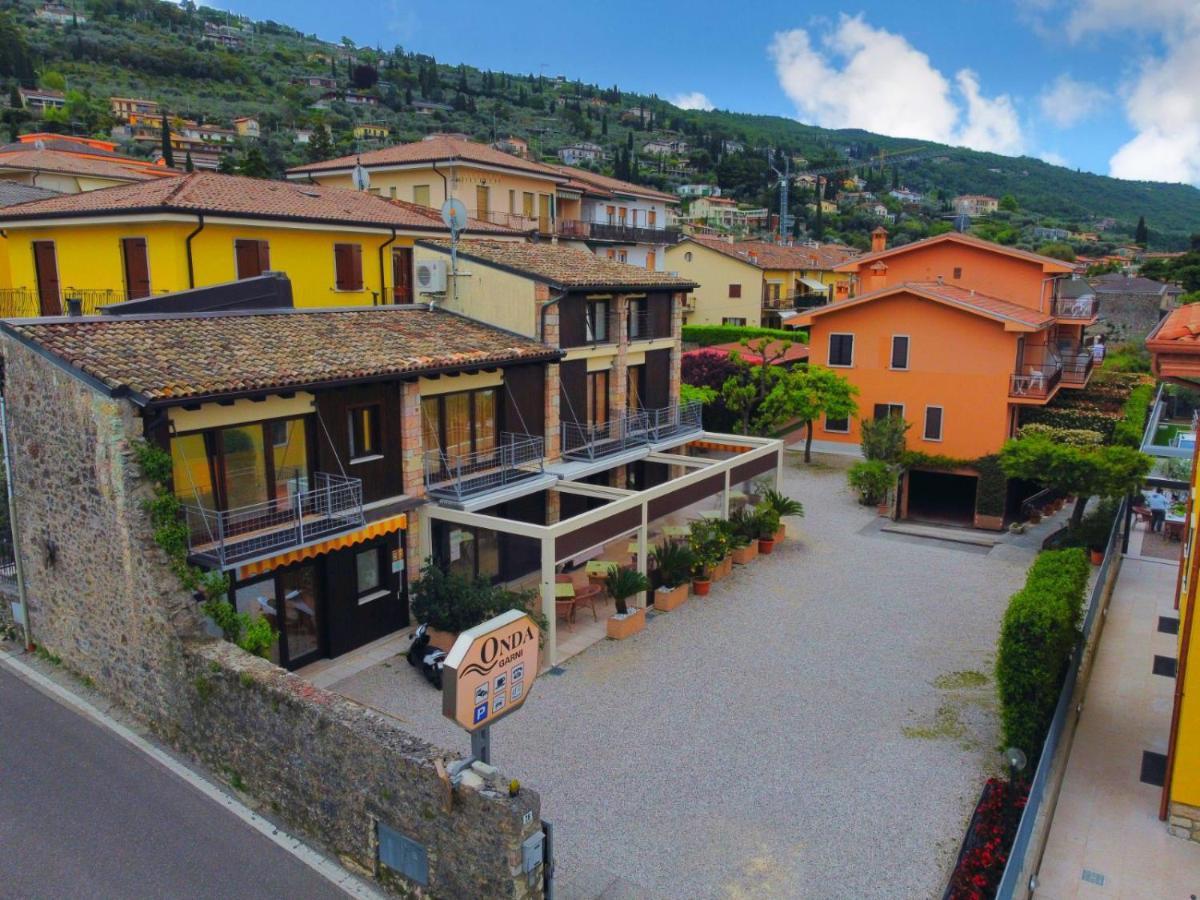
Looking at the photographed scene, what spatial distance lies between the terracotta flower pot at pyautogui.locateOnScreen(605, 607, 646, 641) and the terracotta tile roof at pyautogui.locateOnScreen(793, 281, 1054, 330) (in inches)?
860

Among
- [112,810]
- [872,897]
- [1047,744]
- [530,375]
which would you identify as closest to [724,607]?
[530,375]

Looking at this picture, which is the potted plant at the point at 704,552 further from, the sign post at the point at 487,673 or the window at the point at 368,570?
the sign post at the point at 487,673

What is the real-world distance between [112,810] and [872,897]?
Answer: 10.7 meters

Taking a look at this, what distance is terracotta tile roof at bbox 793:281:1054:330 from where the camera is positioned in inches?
1342

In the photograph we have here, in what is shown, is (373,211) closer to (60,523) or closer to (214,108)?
(60,523)

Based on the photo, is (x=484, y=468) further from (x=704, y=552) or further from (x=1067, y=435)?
(x=1067, y=435)

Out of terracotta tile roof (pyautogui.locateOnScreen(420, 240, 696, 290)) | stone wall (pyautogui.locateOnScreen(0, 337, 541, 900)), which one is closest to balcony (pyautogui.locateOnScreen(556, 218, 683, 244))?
terracotta tile roof (pyautogui.locateOnScreen(420, 240, 696, 290))

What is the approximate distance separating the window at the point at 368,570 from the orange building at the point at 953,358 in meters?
22.8

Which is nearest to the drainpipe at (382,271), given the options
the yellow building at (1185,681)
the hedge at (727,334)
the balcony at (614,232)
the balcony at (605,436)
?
the balcony at (605,436)

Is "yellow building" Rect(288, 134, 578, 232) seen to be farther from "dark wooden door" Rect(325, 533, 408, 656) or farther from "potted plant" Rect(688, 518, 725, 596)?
"dark wooden door" Rect(325, 533, 408, 656)

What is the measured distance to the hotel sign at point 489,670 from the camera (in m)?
9.25

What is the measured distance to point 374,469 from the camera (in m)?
18.8

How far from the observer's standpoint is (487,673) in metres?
9.66

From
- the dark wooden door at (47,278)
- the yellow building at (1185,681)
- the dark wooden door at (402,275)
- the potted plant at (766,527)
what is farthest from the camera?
the dark wooden door at (402,275)
